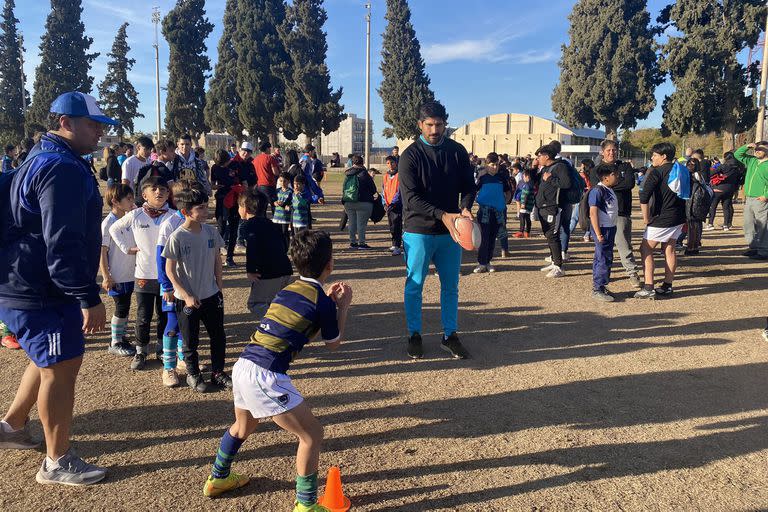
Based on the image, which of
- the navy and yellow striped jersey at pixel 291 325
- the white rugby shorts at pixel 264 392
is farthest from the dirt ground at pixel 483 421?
the navy and yellow striped jersey at pixel 291 325

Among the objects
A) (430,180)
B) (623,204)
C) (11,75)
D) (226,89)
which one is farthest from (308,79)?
(430,180)

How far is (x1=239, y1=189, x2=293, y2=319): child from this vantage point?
4.60 meters

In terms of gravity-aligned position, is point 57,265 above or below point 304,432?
Result: above

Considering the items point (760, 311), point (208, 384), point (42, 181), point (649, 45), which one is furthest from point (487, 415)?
point (649, 45)

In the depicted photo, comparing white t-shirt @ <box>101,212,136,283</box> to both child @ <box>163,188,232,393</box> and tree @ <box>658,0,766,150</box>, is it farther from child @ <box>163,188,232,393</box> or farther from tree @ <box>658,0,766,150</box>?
tree @ <box>658,0,766,150</box>

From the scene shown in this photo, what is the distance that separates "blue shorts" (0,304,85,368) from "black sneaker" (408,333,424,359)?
2.89 metres

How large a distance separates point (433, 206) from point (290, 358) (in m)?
2.42

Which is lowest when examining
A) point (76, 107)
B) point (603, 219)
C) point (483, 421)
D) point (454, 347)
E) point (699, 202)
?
point (483, 421)

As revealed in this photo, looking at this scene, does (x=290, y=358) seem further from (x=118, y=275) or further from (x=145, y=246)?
(x=118, y=275)

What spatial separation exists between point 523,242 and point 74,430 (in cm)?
982

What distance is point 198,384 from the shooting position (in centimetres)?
406

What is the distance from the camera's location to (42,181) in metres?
2.57

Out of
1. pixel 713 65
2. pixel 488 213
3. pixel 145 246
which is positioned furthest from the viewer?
pixel 713 65

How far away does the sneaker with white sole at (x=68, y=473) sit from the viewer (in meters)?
2.84
